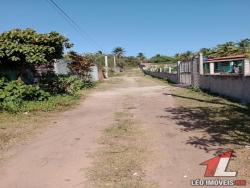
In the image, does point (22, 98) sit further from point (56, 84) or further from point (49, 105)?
point (56, 84)

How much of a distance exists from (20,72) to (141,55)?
4951 inches

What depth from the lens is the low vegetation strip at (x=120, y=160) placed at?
5.08 metres

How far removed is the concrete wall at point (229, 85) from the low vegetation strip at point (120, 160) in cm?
612

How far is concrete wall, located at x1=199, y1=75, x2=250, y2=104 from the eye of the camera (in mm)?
13508

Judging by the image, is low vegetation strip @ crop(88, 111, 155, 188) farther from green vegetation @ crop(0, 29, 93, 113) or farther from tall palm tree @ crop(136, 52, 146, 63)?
tall palm tree @ crop(136, 52, 146, 63)

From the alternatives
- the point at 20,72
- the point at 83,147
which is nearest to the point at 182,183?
the point at 83,147

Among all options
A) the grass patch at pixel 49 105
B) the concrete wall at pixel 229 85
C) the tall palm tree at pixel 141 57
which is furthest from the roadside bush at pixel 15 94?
the tall palm tree at pixel 141 57

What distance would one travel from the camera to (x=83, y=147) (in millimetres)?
7176

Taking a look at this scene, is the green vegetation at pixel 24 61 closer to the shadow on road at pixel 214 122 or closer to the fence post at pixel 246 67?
the shadow on road at pixel 214 122

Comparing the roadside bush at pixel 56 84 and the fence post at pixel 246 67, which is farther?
the roadside bush at pixel 56 84

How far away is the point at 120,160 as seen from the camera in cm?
609

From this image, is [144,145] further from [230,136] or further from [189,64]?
[189,64]

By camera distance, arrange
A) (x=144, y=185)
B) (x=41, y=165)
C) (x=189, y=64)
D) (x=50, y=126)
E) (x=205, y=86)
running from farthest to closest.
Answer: (x=189, y=64) < (x=205, y=86) < (x=50, y=126) < (x=41, y=165) < (x=144, y=185)

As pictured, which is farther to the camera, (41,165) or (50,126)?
(50,126)
